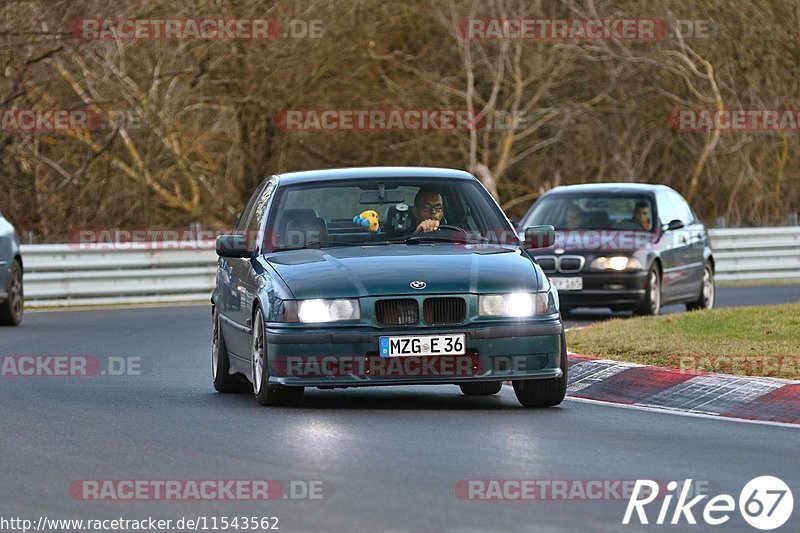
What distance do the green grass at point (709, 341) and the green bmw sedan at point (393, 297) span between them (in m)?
1.74

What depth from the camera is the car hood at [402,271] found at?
11.4 m

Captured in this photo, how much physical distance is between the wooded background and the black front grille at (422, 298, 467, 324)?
22304 mm

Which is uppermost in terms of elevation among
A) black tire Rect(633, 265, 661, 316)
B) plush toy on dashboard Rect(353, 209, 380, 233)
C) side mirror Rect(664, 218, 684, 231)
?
plush toy on dashboard Rect(353, 209, 380, 233)

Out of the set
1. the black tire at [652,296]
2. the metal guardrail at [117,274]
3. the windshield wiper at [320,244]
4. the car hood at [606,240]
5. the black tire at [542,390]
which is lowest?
the metal guardrail at [117,274]

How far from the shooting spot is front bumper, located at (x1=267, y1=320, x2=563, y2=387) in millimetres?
11227

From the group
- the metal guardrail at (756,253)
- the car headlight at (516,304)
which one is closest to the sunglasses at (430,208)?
the car headlight at (516,304)

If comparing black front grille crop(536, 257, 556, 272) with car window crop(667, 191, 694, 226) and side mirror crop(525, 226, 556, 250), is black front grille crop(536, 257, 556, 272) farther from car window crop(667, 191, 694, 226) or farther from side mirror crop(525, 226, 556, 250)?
side mirror crop(525, 226, 556, 250)

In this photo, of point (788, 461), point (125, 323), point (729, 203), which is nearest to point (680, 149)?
point (729, 203)

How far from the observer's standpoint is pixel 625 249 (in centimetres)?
2220

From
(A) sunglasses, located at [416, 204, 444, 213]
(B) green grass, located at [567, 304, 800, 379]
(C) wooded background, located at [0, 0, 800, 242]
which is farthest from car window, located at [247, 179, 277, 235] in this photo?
(C) wooded background, located at [0, 0, 800, 242]

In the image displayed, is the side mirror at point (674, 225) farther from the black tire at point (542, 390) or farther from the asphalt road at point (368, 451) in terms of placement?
the black tire at point (542, 390)

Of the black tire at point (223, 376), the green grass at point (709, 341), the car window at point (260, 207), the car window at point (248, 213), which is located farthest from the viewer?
the car window at point (248, 213)

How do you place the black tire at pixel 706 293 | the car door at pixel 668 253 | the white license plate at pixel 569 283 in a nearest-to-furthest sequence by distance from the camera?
1. the white license plate at pixel 569 283
2. the car door at pixel 668 253
3. the black tire at pixel 706 293

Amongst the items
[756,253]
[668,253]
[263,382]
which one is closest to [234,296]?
[263,382]
